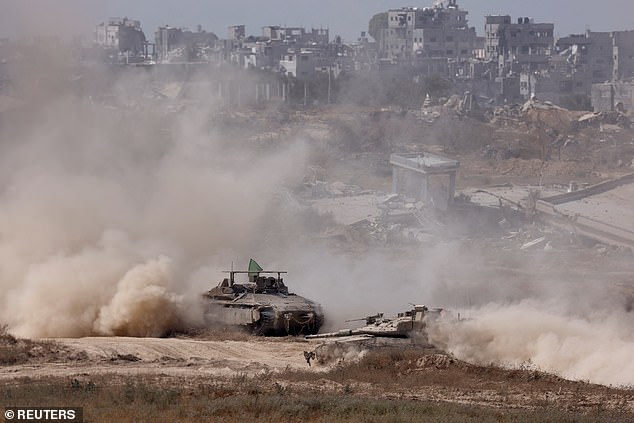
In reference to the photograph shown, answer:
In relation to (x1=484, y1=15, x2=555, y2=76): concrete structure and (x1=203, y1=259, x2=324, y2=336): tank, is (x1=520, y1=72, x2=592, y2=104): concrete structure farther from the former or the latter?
(x1=203, y1=259, x2=324, y2=336): tank

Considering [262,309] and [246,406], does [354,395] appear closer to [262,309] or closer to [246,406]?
[246,406]

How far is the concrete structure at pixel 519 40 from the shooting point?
307 feet

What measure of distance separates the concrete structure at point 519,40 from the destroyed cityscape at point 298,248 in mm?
17357

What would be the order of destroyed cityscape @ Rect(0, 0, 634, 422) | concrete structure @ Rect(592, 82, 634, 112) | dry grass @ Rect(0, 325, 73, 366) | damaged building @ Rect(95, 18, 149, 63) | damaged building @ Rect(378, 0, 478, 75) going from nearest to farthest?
1. destroyed cityscape @ Rect(0, 0, 634, 422)
2. dry grass @ Rect(0, 325, 73, 366)
3. concrete structure @ Rect(592, 82, 634, 112)
4. damaged building @ Rect(95, 18, 149, 63)
5. damaged building @ Rect(378, 0, 478, 75)

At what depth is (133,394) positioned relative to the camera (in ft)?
57.2

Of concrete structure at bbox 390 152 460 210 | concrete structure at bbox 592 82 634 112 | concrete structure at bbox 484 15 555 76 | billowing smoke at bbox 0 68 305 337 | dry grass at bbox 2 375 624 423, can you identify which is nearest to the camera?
dry grass at bbox 2 375 624 423

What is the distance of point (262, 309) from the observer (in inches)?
1005

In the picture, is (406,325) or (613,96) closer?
Result: (406,325)

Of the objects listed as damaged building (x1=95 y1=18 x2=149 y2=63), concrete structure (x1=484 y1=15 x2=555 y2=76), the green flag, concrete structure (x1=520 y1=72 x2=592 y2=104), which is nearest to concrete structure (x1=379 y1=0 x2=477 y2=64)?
concrete structure (x1=484 y1=15 x2=555 y2=76)

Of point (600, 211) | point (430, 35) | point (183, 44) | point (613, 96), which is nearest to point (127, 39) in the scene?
point (183, 44)

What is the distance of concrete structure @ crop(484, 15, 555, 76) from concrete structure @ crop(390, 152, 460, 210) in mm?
48259

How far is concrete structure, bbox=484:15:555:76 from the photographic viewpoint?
93500 millimetres

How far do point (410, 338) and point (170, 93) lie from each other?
38552mm

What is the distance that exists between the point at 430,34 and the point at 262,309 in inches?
2987
